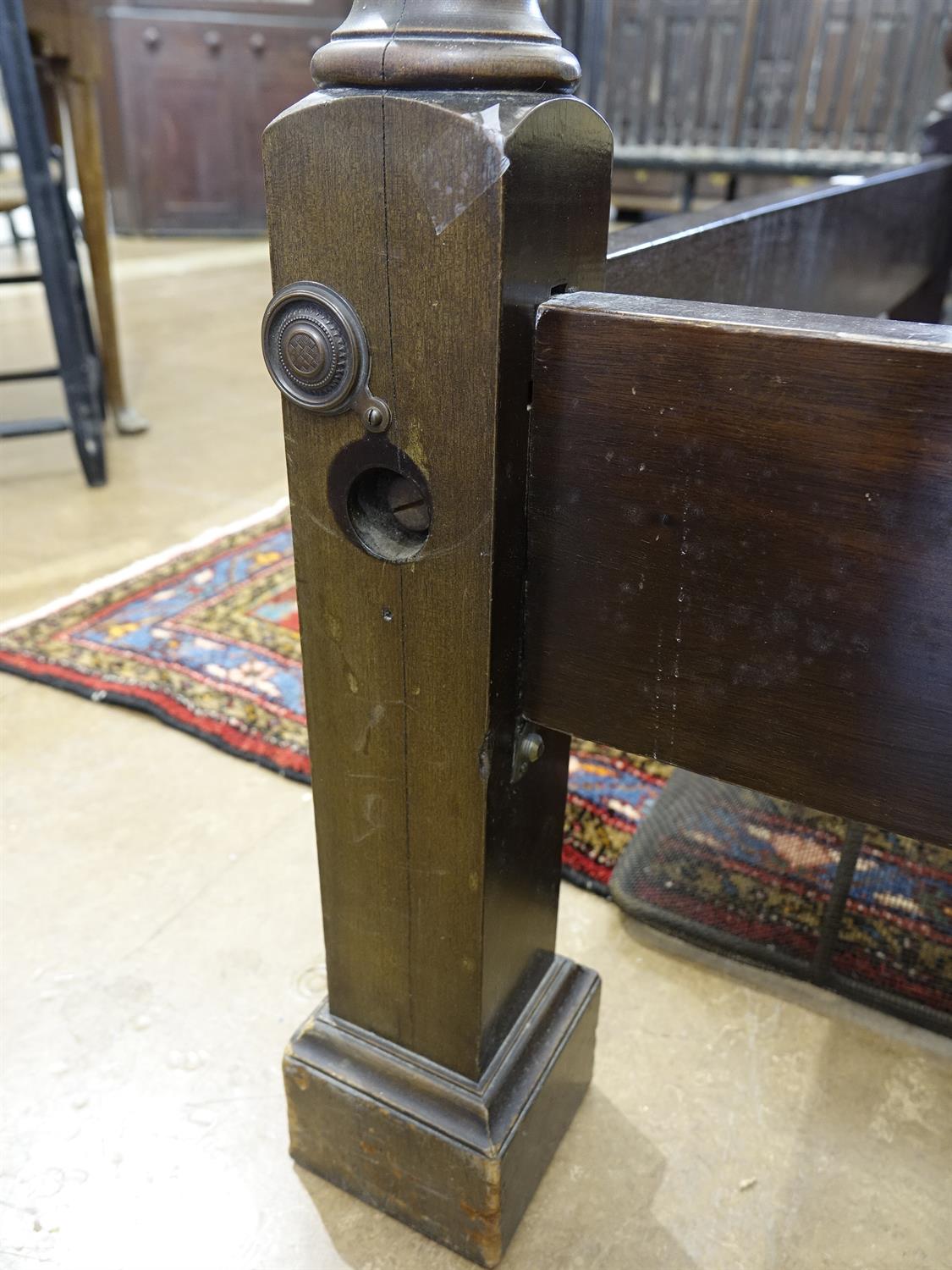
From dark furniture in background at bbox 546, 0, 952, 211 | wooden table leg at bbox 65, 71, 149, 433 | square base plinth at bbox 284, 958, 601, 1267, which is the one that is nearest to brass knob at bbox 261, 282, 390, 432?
square base plinth at bbox 284, 958, 601, 1267

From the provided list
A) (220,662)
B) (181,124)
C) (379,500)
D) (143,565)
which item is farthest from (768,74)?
(379,500)

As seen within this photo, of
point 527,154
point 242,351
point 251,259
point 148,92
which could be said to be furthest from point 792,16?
point 527,154

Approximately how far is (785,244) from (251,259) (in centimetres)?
527

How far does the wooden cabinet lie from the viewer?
6035 millimetres

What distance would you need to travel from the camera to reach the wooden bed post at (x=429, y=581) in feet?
1.92

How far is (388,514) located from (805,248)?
83cm

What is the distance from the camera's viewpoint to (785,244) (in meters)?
1.21

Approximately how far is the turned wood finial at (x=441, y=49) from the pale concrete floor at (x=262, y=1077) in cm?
93

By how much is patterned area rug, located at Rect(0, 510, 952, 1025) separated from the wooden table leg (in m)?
1.09

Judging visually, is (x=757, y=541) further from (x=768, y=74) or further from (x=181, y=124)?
(x=181, y=124)

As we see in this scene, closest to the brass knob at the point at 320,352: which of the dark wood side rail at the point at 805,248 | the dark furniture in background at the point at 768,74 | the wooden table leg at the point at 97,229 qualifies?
the dark wood side rail at the point at 805,248

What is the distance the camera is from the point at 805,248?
1.29 meters

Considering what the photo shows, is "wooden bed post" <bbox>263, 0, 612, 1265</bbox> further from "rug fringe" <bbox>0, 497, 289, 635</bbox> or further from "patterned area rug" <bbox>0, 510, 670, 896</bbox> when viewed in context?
"rug fringe" <bbox>0, 497, 289, 635</bbox>

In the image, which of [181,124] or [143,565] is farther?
[181,124]
